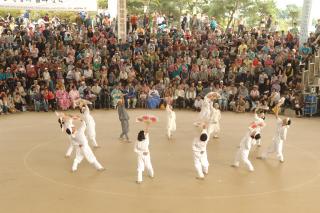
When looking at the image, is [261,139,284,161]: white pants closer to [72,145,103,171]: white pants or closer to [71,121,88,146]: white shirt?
[72,145,103,171]: white pants

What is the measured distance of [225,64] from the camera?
2130cm

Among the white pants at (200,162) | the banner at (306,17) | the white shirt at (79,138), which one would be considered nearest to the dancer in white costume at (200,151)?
the white pants at (200,162)

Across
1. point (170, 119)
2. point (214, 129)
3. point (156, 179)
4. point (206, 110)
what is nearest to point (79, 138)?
point (156, 179)

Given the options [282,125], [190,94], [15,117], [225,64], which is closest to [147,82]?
[190,94]

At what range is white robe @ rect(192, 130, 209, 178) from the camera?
33.0 feet

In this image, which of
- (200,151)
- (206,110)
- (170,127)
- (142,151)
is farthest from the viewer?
(170,127)

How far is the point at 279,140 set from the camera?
11.6 meters

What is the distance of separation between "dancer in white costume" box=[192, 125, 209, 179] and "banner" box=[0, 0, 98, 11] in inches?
575

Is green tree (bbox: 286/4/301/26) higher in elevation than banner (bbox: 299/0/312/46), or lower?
higher

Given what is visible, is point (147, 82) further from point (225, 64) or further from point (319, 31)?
point (319, 31)

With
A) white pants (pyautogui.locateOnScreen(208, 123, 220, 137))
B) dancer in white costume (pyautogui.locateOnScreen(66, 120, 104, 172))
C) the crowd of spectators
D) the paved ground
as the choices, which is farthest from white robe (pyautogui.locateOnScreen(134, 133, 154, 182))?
the crowd of spectators

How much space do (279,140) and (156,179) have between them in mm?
3685

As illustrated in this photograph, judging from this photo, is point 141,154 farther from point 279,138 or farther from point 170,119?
point 170,119

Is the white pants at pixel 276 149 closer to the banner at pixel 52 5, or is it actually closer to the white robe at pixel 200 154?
the white robe at pixel 200 154
